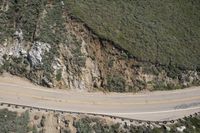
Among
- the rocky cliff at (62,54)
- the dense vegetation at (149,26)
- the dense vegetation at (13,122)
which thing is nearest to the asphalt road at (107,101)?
the rocky cliff at (62,54)

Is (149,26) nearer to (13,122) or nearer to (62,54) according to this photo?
(62,54)

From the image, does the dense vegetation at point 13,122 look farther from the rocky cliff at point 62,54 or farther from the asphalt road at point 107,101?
the rocky cliff at point 62,54

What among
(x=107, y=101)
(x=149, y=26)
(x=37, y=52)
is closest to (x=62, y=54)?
(x=37, y=52)

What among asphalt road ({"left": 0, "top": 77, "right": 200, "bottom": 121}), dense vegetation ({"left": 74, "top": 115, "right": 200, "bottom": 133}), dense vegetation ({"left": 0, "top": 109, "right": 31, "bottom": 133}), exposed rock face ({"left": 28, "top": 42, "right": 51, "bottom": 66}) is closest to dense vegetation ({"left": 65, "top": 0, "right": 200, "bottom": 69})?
asphalt road ({"left": 0, "top": 77, "right": 200, "bottom": 121})

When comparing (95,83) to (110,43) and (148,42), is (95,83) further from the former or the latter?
(148,42)

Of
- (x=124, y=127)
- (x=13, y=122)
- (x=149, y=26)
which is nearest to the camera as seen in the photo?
(x=13, y=122)

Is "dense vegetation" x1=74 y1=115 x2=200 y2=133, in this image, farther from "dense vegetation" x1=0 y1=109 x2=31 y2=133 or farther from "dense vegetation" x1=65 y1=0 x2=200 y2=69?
"dense vegetation" x1=65 y1=0 x2=200 y2=69
